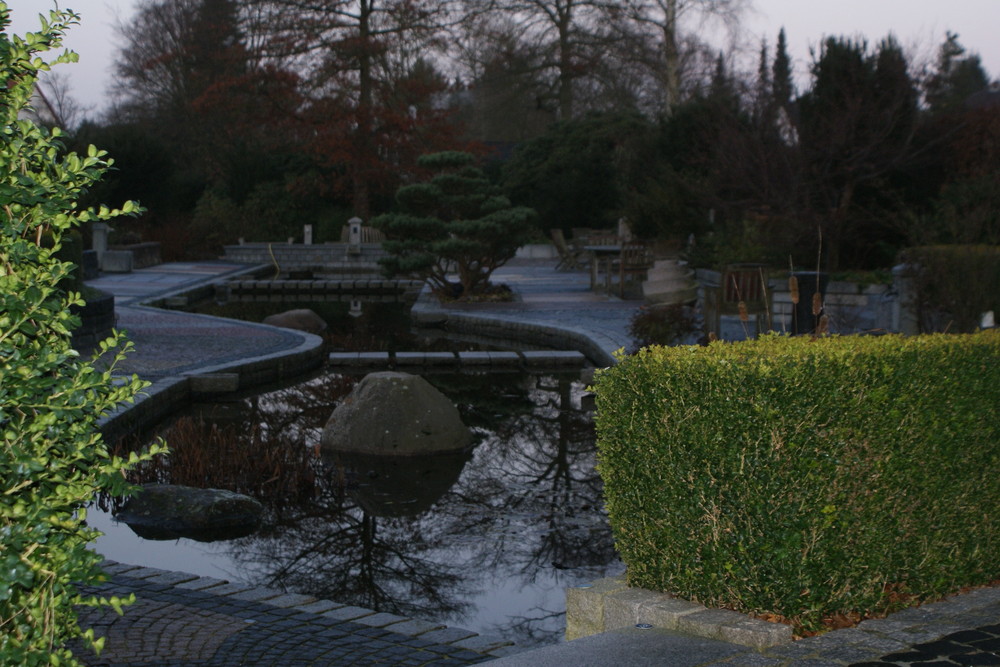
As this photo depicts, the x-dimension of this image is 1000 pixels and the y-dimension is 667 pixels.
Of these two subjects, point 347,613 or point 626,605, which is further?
point 347,613

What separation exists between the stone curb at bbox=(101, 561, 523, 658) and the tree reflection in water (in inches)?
26.8

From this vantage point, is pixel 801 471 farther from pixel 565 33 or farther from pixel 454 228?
pixel 565 33

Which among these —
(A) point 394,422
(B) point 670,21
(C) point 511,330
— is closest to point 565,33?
(B) point 670,21

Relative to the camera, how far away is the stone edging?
357 centimetres

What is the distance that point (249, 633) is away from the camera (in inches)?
173

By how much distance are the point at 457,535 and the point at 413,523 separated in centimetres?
40

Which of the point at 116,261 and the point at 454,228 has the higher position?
the point at 454,228

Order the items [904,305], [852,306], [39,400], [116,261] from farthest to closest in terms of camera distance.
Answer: [116,261]
[852,306]
[904,305]
[39,400]

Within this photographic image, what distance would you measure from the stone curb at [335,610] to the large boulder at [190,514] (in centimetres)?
143

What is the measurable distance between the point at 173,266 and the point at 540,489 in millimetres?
23305

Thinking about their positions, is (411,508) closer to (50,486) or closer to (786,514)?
(786,514)

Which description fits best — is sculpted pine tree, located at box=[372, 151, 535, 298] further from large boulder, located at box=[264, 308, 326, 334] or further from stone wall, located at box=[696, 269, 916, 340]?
stone wall, located at box=[696, 269, 916, 340]

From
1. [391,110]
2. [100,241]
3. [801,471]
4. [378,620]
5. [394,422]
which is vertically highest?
[391,110]

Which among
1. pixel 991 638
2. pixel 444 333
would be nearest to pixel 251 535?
pixel 991 638
